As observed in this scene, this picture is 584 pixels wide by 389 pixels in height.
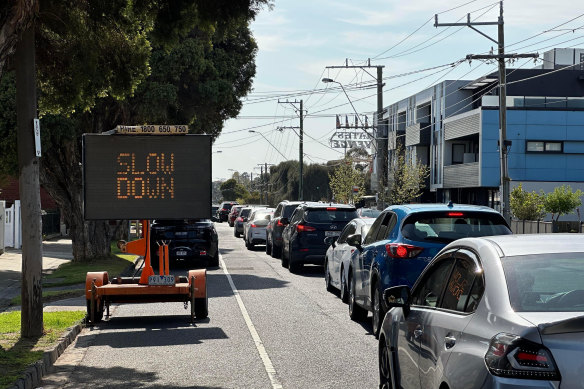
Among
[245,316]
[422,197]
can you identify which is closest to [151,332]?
[245,316]

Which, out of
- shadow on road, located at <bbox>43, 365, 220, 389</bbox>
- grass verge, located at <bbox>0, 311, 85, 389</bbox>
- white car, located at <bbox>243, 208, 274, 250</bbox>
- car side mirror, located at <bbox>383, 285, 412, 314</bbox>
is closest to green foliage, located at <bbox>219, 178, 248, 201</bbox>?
white car, located at <bbox>243, 208, 274, 250</bbox>

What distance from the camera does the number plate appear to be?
1332cm

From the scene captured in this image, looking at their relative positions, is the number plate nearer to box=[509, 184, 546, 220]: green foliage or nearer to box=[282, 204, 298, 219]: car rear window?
box=[282, 204, 298, 219]: car rear window

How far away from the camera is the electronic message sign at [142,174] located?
13.8 metres

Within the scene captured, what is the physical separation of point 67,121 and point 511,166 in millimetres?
35849

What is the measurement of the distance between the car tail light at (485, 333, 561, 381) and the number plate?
372 inches

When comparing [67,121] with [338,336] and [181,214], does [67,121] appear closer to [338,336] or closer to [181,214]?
[181,214]

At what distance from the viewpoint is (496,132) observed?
5434 centimetres

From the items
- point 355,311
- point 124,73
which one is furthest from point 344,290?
point 124,73

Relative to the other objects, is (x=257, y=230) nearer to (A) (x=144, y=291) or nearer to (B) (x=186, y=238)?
(B) (x=186, y=238)

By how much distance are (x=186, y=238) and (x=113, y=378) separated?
48.3ft

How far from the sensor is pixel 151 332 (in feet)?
42.5

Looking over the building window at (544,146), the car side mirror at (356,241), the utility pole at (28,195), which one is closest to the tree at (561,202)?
the building window at (544,146)

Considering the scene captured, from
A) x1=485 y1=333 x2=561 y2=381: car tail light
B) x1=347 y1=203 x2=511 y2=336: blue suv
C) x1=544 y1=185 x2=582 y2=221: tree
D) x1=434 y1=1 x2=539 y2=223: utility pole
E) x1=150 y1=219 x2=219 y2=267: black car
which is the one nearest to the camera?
x1=485 y1=333 x2=561 y2=381: car tail light
